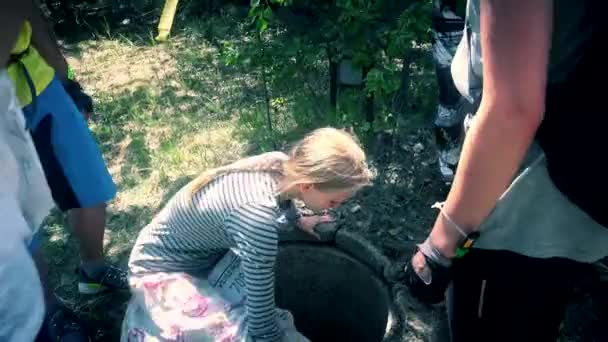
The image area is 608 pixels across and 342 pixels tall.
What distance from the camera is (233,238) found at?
1723mm

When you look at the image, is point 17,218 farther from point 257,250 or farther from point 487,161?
point 487,161

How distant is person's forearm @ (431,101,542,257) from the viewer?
1.02 m

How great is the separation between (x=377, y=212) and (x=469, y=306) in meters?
1.11

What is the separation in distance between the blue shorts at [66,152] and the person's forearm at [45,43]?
0.15 m

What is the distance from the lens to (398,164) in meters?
2.89

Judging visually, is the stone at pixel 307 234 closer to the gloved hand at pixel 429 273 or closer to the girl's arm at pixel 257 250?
the girl's arm at pixel 257 250

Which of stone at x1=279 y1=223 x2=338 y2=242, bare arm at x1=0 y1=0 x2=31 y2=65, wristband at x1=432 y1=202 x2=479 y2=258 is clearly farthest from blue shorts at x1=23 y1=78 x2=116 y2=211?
wristband at x1=432 y1=202 x2=479 y2=258

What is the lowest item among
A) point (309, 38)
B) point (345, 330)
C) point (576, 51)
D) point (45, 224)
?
point (345, 330)

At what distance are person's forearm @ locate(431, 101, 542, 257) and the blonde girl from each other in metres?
0.52

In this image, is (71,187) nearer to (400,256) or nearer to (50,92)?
(50,92)

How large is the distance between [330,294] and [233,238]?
0.76 meters

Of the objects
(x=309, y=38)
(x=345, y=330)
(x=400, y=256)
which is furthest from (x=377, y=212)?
(x=309, y=38)

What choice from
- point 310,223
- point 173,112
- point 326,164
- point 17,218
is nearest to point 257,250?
point 326,164

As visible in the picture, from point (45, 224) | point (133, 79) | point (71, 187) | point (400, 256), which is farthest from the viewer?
point (133, 79)
